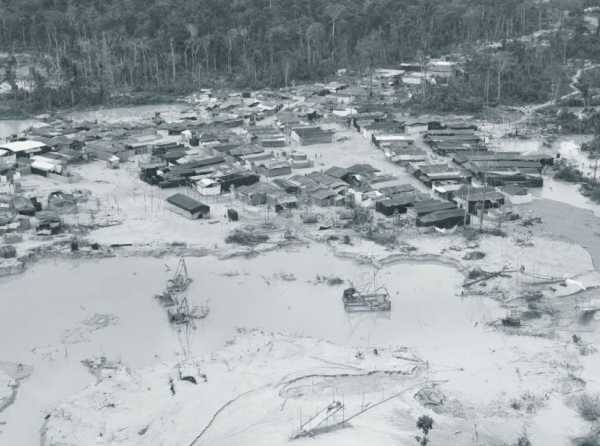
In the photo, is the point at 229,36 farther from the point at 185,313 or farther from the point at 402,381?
the point at 402,381

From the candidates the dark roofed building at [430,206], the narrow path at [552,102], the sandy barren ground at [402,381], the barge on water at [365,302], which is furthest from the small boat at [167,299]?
the narrow path at [552,102]

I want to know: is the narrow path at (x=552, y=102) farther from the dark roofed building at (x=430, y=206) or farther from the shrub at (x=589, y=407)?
the shrub at (x=589, y=407)

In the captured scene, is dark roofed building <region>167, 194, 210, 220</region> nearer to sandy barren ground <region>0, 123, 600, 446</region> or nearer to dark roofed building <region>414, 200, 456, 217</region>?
sandy barren ground <region>0, 123, 600, 446</region>

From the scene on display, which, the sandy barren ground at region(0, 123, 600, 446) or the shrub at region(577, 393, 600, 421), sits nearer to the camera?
the sandy barren ground at region(0, 123, 600, 446)

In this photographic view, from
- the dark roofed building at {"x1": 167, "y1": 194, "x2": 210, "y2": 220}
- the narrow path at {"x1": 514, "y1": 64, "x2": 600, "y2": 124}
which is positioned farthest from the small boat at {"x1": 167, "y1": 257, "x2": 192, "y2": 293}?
the narrow path at {"x1": 514, "y1": 64, "x2": 600, "y2": 124}

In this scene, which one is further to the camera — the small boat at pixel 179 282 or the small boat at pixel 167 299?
the small boat at pixel 179 282

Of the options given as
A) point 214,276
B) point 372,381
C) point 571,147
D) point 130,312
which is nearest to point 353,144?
point 571,147

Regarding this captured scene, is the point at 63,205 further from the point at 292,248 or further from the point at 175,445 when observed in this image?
the point at 175,445

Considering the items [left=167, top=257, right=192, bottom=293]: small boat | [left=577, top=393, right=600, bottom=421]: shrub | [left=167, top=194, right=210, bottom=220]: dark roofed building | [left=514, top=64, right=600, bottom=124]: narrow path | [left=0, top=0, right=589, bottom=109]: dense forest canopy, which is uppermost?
[left=0, top=0, right=589, bottom=109]: dense forest canopy

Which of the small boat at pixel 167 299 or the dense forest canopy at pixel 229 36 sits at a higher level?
the dense forest canopy at pixel 229 36
